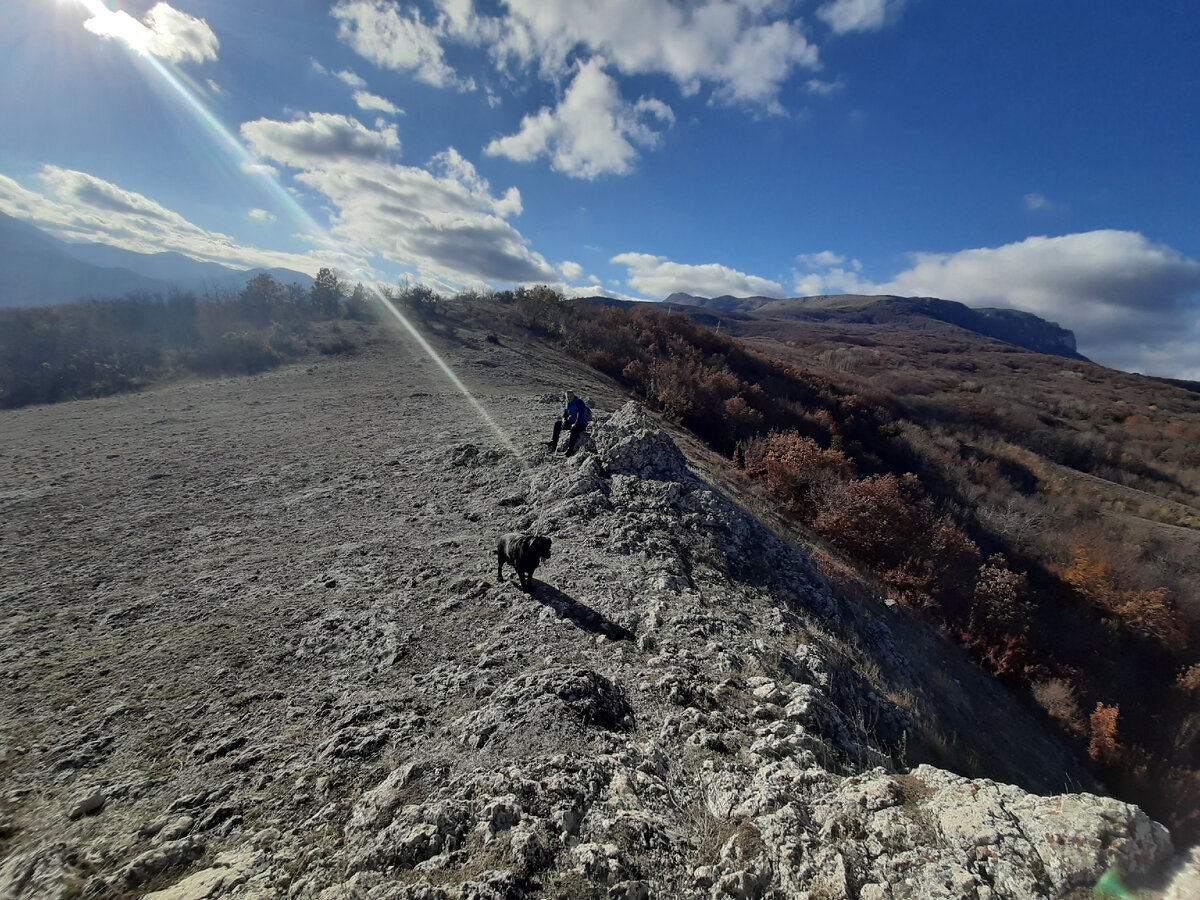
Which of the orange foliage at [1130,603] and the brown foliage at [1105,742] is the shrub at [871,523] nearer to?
the brown foliage at [1105,742]

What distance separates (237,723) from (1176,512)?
30.8m

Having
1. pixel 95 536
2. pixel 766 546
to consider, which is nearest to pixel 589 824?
pixel 766 546

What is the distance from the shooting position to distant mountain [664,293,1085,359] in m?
102

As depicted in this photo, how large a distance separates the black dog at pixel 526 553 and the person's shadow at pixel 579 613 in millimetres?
205

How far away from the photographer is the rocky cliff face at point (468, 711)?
8.42ft

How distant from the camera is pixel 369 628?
209 inches

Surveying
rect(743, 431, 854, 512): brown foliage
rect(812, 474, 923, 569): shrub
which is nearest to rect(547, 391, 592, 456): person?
rect(743, 431, 854, 512): brown foliage

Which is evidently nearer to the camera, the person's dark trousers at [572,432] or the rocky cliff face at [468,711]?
the rocky cliff face at [468,711]

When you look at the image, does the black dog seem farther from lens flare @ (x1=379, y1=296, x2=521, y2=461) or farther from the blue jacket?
lens flare @ (x1=379, y1=296, x2=521, y2=461)

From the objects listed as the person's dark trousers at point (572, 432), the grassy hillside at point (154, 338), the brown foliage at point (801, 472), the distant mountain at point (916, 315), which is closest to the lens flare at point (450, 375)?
Answer: the person's dark trousers at point (572, 432)

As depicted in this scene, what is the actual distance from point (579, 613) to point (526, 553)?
95 cm

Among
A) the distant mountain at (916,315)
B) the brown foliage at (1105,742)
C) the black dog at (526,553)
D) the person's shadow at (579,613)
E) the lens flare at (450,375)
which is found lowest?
the brown foliage at (1105,742)

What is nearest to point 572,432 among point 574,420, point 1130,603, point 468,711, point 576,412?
point 574,420

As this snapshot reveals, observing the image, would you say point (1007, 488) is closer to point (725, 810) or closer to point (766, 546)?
point (766, 546)
